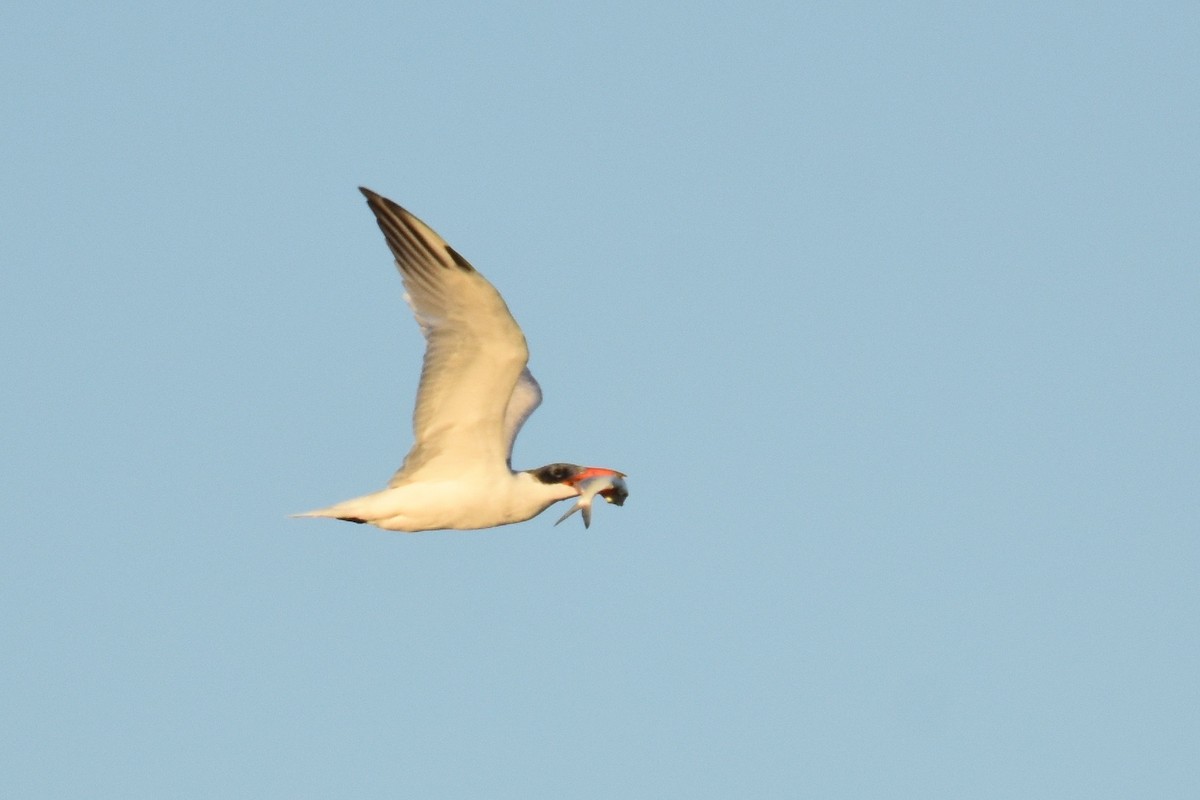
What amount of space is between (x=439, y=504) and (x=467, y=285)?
2.29 m

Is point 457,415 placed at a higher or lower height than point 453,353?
lower

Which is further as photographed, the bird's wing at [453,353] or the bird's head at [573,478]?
the bird's head at [573,478]

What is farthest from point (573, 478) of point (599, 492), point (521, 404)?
point (521, 404)

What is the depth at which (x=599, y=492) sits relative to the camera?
80.6 ft

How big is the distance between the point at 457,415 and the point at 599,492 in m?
1.53

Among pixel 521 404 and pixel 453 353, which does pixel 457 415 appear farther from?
pixel 521 404

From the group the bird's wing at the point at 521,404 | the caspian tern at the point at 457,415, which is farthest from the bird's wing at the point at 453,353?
the bird's wing at the point at 521,404

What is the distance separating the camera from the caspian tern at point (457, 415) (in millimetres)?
23203

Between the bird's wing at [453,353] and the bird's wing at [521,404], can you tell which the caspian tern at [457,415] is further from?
the bird's wing at [521,404]

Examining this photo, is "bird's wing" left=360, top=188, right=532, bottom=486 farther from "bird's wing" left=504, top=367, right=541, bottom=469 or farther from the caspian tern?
"bird's wing" left=504, top=367, right=541, bottom=469

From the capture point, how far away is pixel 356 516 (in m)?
24.1

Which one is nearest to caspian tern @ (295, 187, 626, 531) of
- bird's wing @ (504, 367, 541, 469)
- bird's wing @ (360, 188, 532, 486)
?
bird's wing @ (360, 188, 532, 486)

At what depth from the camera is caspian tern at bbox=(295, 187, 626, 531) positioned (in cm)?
2320

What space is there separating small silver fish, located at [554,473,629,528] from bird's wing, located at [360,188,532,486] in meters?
0.78
